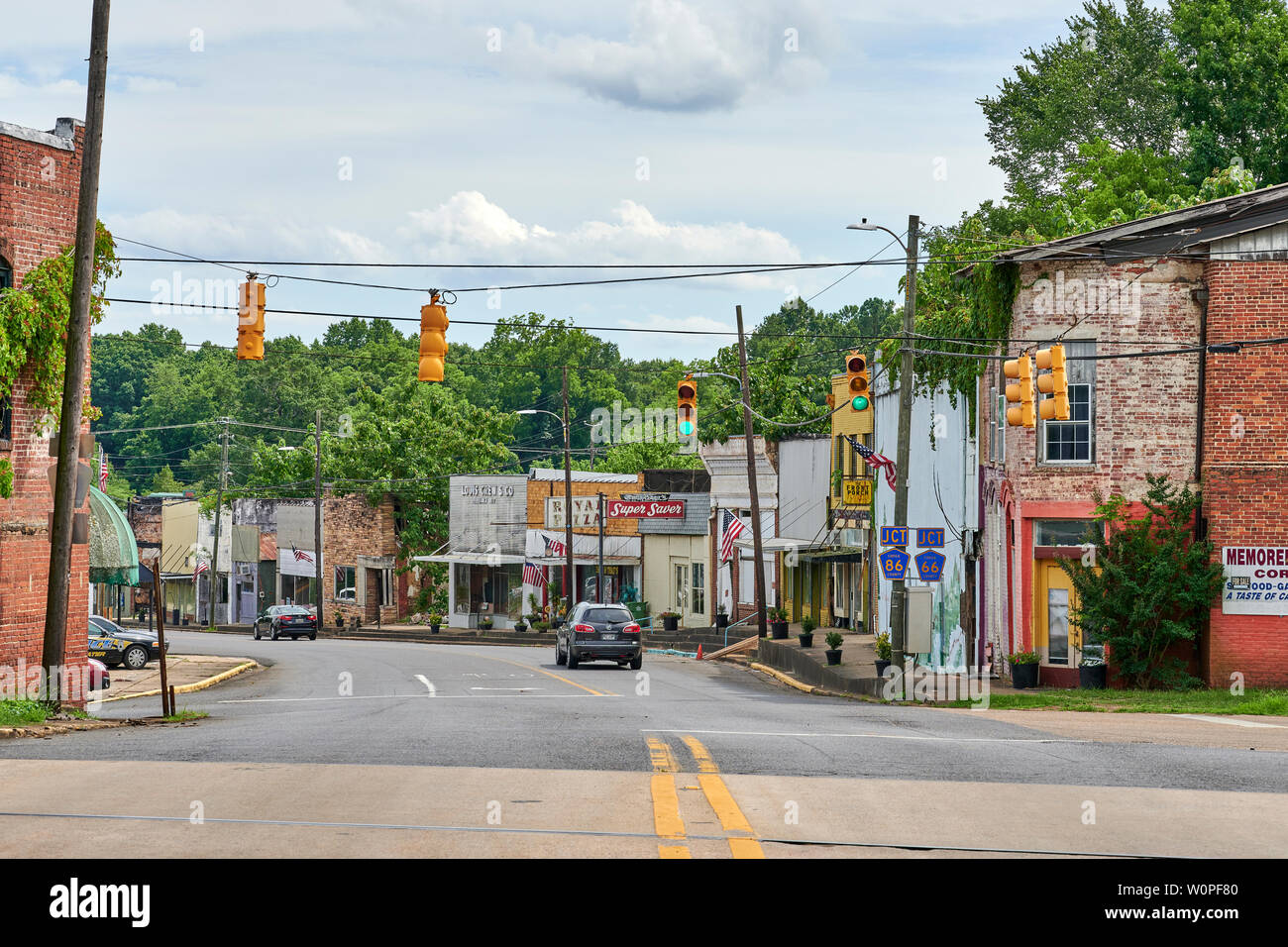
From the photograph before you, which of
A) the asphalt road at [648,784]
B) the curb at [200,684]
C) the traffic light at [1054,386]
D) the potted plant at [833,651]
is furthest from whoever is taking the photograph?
the potted plant at [833,651]

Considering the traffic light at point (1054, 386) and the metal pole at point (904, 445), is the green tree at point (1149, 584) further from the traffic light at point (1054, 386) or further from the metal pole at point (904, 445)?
the traffic light at point (1054, 386)

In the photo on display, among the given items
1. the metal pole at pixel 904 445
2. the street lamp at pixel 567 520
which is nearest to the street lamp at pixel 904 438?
the metal pole at pixel 904 445

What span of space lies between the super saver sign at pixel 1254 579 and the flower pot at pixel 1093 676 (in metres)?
2.65

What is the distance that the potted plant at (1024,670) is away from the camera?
1164 inches

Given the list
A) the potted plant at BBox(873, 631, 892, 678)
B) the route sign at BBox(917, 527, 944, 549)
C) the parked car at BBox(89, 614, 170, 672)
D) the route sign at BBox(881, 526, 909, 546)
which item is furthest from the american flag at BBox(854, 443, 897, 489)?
the parked car at BBox(89, 614, 170, 672)

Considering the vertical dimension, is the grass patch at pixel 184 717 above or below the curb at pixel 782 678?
above

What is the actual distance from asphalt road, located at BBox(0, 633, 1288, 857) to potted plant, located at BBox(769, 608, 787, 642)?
22.2 meters

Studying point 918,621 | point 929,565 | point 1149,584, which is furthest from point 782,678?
point 1149,584

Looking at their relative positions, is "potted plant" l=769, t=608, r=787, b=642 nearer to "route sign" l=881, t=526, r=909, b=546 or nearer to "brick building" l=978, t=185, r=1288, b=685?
"brick building" l=978, t=185, r=1288, b=685

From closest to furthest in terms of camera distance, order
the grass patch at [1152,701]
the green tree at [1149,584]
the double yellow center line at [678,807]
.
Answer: the double yellow center line at [678,807], the grass patch at [1152,701], the green tree at [1149,584]

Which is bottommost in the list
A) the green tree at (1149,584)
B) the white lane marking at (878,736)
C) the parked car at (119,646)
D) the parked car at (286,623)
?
the parked car at (286,623)

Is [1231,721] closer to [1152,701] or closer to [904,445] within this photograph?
[1152,701]

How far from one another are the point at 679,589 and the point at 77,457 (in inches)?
1638

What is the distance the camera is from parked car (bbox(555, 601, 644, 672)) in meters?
38.2
